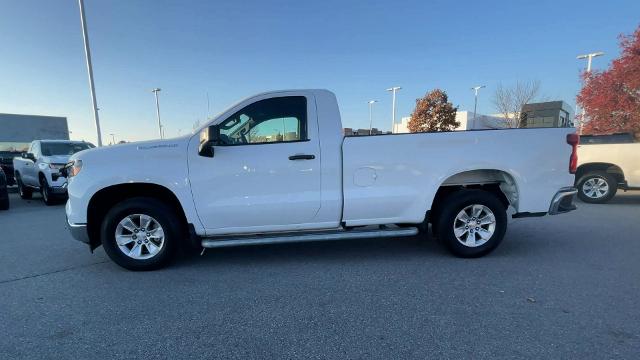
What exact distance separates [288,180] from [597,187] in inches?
317

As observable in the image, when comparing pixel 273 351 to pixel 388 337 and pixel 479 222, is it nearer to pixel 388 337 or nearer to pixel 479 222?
pixel 388 337

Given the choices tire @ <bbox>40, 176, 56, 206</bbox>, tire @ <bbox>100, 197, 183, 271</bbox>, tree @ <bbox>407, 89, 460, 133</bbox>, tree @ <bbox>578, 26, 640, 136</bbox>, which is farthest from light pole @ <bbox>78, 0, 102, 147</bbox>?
tree @ <bbox>407, 89, 460, 133</bbox>

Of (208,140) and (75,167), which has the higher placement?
(208,140)

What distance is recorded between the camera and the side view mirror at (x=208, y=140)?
3.44 metres

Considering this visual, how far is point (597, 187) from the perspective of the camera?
298 inches

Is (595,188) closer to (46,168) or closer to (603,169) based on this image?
(603,169)

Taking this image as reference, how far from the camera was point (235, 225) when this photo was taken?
376cm

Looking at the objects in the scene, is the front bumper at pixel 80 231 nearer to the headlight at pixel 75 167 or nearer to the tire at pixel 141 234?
the tire at pixel 141 234

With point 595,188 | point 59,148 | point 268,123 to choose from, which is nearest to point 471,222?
point 268,123

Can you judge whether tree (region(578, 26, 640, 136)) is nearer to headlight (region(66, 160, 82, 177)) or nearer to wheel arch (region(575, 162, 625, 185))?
wheel arch (region(575, 162, 625, 185))

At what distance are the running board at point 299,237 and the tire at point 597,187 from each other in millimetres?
6439

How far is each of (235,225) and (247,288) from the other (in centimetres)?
78

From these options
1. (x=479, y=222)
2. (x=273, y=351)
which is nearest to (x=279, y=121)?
(x=273, y=351)

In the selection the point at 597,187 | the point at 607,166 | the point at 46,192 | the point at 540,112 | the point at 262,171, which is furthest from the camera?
the point at 540,112
